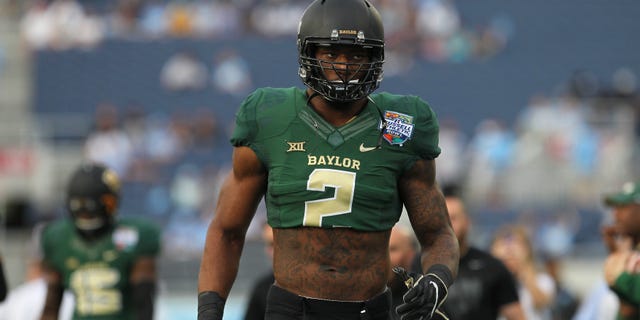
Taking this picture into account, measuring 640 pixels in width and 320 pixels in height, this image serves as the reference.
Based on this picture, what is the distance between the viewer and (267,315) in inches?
181

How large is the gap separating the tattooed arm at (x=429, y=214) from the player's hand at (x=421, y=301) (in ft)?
0.90

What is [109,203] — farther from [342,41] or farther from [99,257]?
[342,41]

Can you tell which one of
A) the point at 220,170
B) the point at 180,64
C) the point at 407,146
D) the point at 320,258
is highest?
the point at 407,146

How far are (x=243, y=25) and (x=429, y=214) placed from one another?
17.4m

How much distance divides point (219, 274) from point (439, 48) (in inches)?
677

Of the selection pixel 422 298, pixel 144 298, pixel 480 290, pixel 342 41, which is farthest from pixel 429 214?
pixel 144 298

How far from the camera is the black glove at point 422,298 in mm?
4180

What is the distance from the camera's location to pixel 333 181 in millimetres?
4469

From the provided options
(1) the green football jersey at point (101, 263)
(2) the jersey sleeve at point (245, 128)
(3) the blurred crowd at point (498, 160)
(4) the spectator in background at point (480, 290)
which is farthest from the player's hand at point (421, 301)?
(3) the blurred crowd at point (498, 160)

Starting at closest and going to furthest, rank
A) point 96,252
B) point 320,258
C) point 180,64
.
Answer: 1. point 320,258
2. point 96,252
3. point 180,64

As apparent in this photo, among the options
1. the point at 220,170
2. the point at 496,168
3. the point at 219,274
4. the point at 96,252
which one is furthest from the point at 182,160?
the point at 219,274

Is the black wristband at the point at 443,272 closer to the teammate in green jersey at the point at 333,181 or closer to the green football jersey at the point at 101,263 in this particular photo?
the teammate in green jersey at the point at 333,181

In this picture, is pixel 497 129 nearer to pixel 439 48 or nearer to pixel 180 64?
pixel 439 48

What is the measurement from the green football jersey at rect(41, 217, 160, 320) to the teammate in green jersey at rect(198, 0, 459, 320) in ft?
9.65
